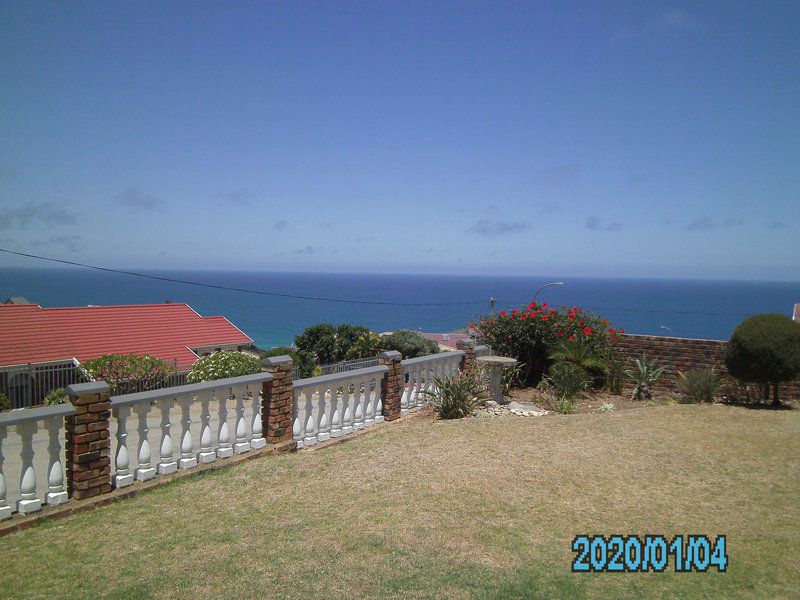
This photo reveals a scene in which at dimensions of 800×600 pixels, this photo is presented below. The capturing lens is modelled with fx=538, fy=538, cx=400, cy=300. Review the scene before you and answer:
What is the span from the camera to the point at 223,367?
15656 millimetres

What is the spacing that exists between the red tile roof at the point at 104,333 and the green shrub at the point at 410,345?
9111 mm

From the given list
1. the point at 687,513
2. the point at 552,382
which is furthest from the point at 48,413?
the point at 552,382

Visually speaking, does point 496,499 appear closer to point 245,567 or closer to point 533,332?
point 245,567

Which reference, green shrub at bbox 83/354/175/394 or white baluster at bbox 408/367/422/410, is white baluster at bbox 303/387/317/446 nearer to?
white baluster at bbox 408/367/422/410

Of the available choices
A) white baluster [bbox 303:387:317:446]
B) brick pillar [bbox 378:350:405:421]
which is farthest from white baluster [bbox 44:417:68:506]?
brick pillar [bbox 378:350:405:421]

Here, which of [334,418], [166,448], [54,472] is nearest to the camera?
[54,472]

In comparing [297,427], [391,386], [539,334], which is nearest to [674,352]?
[539,334]

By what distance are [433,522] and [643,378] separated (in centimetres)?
897

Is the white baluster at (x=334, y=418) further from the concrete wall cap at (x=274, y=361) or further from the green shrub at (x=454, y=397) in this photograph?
the green shrub at (x=454, y=397)

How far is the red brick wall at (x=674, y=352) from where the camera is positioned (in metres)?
12.2

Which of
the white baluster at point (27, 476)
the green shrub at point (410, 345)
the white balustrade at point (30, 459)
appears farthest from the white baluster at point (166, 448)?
the green shrub at point (410, 345)

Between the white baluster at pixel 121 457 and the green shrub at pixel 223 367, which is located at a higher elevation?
the white baluster at pixel 121 457

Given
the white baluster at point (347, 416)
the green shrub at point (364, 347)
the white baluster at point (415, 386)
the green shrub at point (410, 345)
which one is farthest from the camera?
the green shrub at point (364, 347)

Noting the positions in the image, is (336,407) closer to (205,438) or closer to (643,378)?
(205,438)
